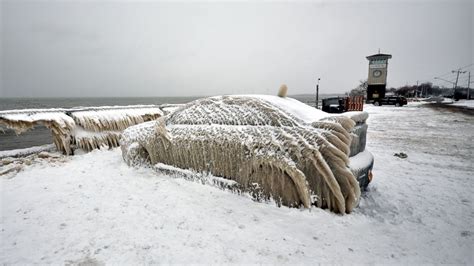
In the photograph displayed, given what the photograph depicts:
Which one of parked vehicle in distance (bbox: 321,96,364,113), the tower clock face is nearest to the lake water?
the tower clock face

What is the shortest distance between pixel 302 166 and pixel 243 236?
1.00 m

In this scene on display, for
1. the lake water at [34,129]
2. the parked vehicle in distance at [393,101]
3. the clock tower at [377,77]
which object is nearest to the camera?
the lake water at [34,129]

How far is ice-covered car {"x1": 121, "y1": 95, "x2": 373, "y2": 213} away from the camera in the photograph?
271cm

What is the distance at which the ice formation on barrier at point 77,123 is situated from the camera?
5.33 metres

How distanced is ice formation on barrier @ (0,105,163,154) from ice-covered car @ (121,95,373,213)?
3.09 metres

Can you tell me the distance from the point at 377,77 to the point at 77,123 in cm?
3177

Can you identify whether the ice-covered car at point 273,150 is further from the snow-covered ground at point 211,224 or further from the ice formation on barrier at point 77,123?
the ice formation on barrier at point 77,123

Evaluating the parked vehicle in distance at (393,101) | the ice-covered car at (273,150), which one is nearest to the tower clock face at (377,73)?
the parked vehicle in distance at (393,101)

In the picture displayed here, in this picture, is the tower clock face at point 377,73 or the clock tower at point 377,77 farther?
Answer: the tower clock face at point 377,73

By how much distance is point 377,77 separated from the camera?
29156 mm

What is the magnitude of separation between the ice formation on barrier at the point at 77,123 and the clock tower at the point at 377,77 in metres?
29.2

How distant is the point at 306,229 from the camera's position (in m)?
2.45

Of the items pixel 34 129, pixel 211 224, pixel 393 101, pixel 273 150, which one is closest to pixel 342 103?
pixel 393 101

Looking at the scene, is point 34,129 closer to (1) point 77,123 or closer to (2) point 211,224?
(1) point 77,123
